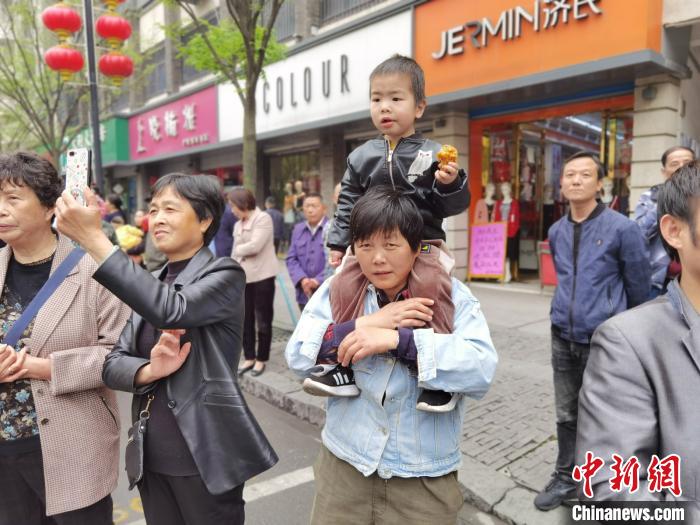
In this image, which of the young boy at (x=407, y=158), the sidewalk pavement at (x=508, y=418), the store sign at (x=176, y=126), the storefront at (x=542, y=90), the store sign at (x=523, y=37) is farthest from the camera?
the store sign at (x=176, y=126)

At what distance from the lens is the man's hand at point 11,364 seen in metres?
1.89

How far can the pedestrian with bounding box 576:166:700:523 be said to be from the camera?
1184mm

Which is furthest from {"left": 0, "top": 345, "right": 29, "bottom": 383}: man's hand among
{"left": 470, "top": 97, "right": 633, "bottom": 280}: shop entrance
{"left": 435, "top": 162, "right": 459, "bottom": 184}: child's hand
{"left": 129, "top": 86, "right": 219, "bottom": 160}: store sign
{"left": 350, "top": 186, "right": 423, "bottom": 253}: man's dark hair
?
{"left": 129, "top": 86, "right": 219, "bottom": 160}: store sign

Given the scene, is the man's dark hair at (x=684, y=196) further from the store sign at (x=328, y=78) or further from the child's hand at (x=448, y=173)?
the store sign at (x=328, y=78)

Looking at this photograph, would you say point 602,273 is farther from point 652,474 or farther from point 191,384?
point 191,384

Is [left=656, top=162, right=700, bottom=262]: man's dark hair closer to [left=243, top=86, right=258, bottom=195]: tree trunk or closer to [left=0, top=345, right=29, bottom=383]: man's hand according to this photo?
[left=0, top=345, right=29, bottom=383]: man's hand

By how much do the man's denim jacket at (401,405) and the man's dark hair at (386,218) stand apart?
307 millimetres

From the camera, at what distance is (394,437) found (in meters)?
1.76

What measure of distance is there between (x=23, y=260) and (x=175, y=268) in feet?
2.28

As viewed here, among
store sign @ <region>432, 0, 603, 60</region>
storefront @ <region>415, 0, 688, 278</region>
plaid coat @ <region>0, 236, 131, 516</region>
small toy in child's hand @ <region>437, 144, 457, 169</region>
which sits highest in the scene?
store sign @ <region>432, 0, 603, 60</region>

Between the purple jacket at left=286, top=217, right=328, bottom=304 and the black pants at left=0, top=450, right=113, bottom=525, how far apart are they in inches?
126

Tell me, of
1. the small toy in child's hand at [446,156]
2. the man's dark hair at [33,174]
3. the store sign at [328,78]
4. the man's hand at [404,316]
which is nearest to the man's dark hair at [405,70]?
the small toy in child's hand at [446,156]

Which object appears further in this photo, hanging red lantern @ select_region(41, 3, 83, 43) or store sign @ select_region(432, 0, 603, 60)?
hanging red lantern @ select_region(41, 3, 83, 43)

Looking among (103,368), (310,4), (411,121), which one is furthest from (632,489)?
(310,4)
